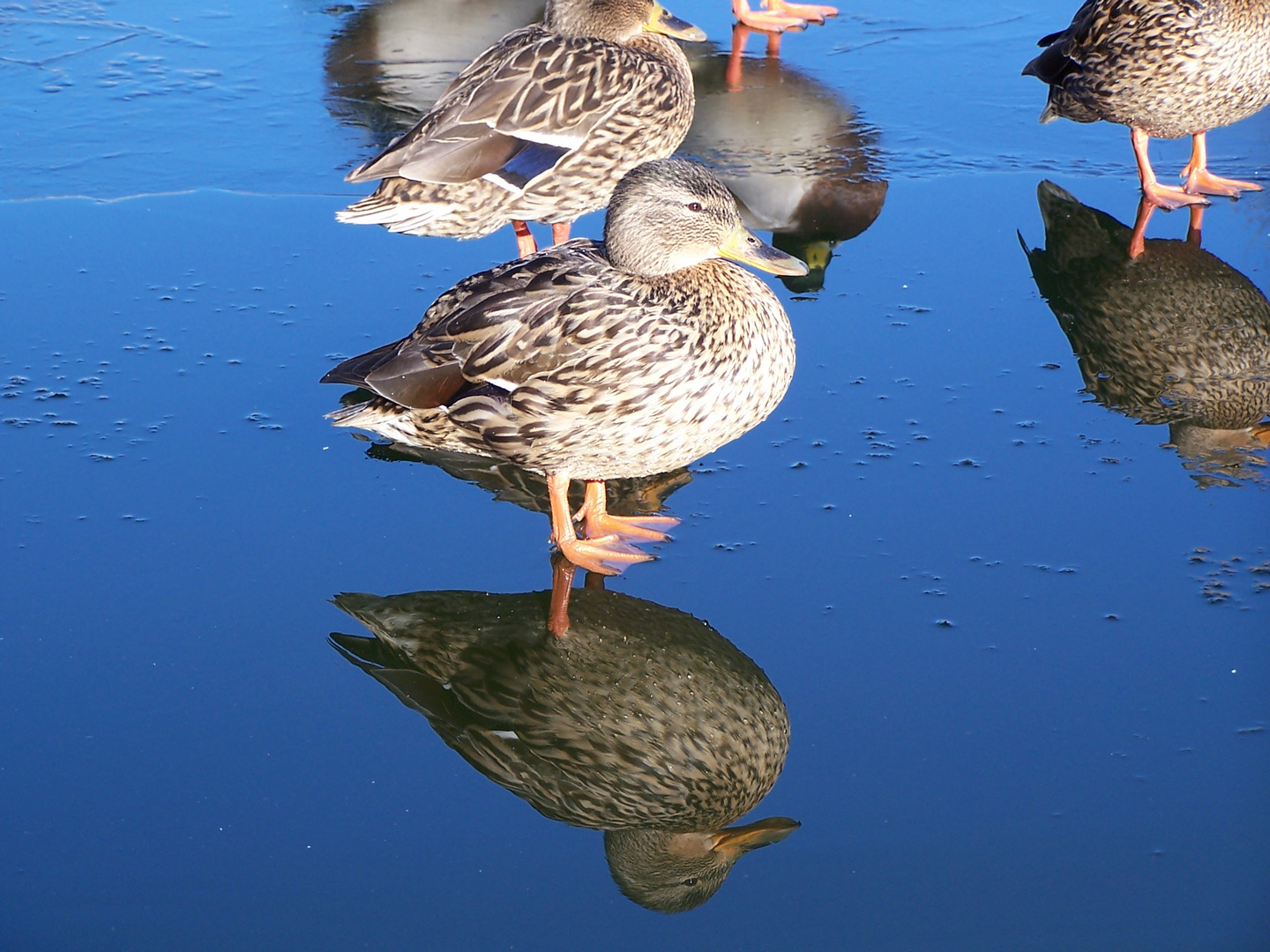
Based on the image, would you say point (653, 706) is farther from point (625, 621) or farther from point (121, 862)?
point (121, 862)

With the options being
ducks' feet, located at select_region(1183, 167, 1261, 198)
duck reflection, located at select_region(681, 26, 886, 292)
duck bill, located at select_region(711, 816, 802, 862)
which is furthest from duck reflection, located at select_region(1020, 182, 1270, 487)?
duck bill, located at select_region(711, 816, 802, 862)

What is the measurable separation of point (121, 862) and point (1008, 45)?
6.69 m

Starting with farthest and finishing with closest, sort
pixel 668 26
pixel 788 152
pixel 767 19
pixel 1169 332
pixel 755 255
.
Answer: pixel 767 19 → pixel 788 152 → pixel 668 26 → pixel 1169 332 → pixel 755 255

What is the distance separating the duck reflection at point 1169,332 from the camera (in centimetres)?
422

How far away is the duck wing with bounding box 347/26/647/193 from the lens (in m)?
5.17

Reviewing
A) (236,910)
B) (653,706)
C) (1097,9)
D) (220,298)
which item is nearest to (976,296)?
(1097,9)

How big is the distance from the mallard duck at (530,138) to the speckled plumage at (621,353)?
1.38 m

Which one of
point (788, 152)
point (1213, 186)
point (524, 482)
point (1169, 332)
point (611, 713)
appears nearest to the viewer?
point (611, 713)

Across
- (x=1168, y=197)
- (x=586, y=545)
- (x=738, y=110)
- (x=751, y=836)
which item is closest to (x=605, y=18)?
(x=738, y=110)

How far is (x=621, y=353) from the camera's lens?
11.8ft

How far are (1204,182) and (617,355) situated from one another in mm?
3575

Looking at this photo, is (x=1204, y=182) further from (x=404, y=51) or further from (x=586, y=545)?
(x=404, y=51)

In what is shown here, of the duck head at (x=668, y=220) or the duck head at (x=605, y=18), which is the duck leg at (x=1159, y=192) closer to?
the duck head at (x=605, y=18)

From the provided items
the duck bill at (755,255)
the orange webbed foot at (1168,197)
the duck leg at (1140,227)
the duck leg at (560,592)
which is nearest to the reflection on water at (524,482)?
the duck leg at (560,592)
